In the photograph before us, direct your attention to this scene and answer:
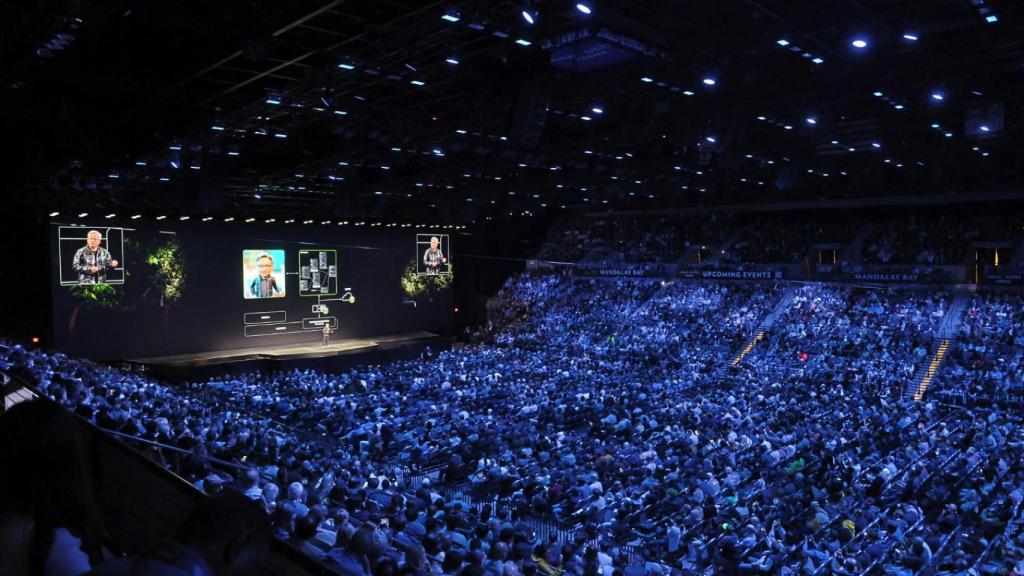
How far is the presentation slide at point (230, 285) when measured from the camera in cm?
2344

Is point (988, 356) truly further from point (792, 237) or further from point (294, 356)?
point (294, 356)

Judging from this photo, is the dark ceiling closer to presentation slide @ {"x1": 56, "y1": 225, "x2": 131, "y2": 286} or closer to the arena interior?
the arena interior

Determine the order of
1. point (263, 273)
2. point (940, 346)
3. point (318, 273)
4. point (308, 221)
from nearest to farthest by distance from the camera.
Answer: point (940, 346), point (263, 273), point (308, 221), point (318, 273)

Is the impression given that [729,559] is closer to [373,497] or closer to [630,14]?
[373,497]

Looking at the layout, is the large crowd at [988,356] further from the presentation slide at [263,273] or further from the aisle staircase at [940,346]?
the presentation slide at [263,273]

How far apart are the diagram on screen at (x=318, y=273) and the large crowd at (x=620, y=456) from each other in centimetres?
696

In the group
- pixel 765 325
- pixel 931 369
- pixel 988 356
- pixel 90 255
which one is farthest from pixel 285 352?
pixel 988 356

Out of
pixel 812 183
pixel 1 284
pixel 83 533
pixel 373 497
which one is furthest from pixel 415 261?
pixel 83 533

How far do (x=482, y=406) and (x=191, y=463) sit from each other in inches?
372

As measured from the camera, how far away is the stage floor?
77.4ft

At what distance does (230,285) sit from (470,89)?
630 inches

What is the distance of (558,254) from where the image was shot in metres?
39.3

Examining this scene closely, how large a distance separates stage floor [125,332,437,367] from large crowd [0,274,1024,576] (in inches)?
99.1

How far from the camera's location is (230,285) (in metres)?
26.8
